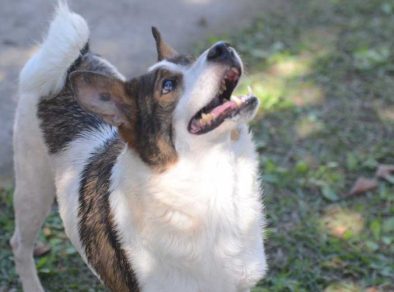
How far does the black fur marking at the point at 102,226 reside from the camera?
3555mm

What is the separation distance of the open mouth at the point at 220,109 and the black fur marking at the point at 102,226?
0.70 meters

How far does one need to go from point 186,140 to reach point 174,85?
27 centimetres

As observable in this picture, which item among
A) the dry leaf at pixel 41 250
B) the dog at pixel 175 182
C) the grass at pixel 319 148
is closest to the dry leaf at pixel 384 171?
the grass at pixel 319 148

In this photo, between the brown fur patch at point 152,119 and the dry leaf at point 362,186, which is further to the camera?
the dry leaf at point 362,186

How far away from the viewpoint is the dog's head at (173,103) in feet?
10.3

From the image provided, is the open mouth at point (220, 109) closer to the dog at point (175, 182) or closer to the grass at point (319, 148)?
the dog at point (175, 182)

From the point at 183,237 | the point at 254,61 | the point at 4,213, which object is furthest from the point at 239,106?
the point at 254,61

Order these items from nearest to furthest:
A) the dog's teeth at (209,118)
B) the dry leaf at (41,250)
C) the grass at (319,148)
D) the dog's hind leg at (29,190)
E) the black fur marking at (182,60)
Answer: the dog's teeth at (209,118)
the black fur marking at (182,60)
the dog's hind leg at (29,190)
the grass at (319,148)
the dry leaf at (41,250)

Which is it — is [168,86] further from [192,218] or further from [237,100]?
[192,218]

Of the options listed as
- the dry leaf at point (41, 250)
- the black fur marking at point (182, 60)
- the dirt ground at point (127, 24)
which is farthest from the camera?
the dirt ground at point (127, 24)

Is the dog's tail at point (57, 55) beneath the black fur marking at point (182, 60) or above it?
beneath

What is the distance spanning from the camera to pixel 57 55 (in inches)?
161

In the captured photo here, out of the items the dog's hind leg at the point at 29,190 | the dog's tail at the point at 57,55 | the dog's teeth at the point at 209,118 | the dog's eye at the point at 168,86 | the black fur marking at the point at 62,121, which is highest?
the dog's eye at the point at 168,86

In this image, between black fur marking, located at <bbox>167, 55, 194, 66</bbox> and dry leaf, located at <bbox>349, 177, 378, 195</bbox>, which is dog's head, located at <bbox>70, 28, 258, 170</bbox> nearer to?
black fur marking, located at <bbox>167, 55, 194, 66</bbox>
